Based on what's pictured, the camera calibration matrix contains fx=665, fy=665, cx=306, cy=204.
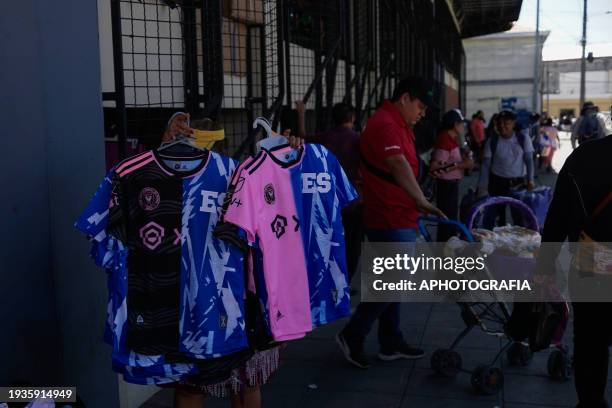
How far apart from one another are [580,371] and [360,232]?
3370mm

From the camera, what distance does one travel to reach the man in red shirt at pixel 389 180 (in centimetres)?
434

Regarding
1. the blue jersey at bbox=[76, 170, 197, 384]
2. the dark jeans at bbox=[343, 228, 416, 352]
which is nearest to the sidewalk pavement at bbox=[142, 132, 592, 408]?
the dark jeans at bbox=[343, 228, 416, 352]

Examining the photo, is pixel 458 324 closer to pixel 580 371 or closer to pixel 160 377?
pixel 580 371

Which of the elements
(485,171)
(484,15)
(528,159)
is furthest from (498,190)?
(484,15)

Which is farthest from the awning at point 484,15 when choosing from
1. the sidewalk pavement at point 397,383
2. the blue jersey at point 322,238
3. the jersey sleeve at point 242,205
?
the jersey sleeve at point 242,205

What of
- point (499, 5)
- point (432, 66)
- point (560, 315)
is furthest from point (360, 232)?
point (499, 5)

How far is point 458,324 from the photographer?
5551 mm

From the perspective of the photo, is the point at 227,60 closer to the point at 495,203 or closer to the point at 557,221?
the point at 495,203

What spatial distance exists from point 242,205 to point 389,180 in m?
1.93

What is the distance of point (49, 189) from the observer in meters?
3.20

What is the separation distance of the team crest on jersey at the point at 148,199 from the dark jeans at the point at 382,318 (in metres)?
2.19

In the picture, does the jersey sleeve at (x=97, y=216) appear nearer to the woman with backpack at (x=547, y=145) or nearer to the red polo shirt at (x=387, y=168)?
the red polo shirt at (x=387, y=168)

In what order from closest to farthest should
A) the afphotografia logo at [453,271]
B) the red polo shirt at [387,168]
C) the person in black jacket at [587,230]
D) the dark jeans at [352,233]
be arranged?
the person in black jacket at [587,230] → the afphotografia logo at [453,271] → the red polo shirt at [387,168] → the dark jeans at [352,233]

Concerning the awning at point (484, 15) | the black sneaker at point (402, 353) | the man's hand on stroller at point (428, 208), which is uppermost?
the awning at point (484, 15)
